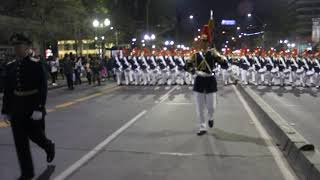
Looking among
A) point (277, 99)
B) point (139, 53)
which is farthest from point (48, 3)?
point (277, 99)

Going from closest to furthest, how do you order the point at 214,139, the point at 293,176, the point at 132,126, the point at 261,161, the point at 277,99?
1. the point at 293,176
2. the point at 261,161
3. the point at 214,139
4. the point at 132,126
5. the point at 277,99

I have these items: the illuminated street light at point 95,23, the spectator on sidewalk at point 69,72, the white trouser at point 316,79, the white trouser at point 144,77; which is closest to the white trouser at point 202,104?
the spectator on sidewalk at point 69,72

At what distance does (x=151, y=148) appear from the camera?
397 inches

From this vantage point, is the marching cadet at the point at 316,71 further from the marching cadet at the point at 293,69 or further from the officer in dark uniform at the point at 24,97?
the officer in dark uniform at the point at 24,97

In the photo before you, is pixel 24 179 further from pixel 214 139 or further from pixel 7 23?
pixel 7 23

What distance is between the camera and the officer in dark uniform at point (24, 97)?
23.9 ft

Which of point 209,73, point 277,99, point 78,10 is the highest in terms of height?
point 78,10

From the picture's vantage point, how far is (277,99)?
20906 mm

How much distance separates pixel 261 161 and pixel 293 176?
1062 mm

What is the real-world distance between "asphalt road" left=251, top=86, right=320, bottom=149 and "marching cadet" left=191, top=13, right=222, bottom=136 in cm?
198

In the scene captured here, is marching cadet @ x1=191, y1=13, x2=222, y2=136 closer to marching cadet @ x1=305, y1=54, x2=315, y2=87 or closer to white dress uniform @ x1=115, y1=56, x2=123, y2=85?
marching cadet @ x1=305, y1=54, x2=315, y2=87

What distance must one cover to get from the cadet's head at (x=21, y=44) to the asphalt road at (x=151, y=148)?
1.65 m

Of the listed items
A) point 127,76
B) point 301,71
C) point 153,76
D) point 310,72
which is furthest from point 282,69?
point 127,76

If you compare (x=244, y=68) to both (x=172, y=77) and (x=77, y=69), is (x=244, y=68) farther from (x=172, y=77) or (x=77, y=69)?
(x=77, y=69)
